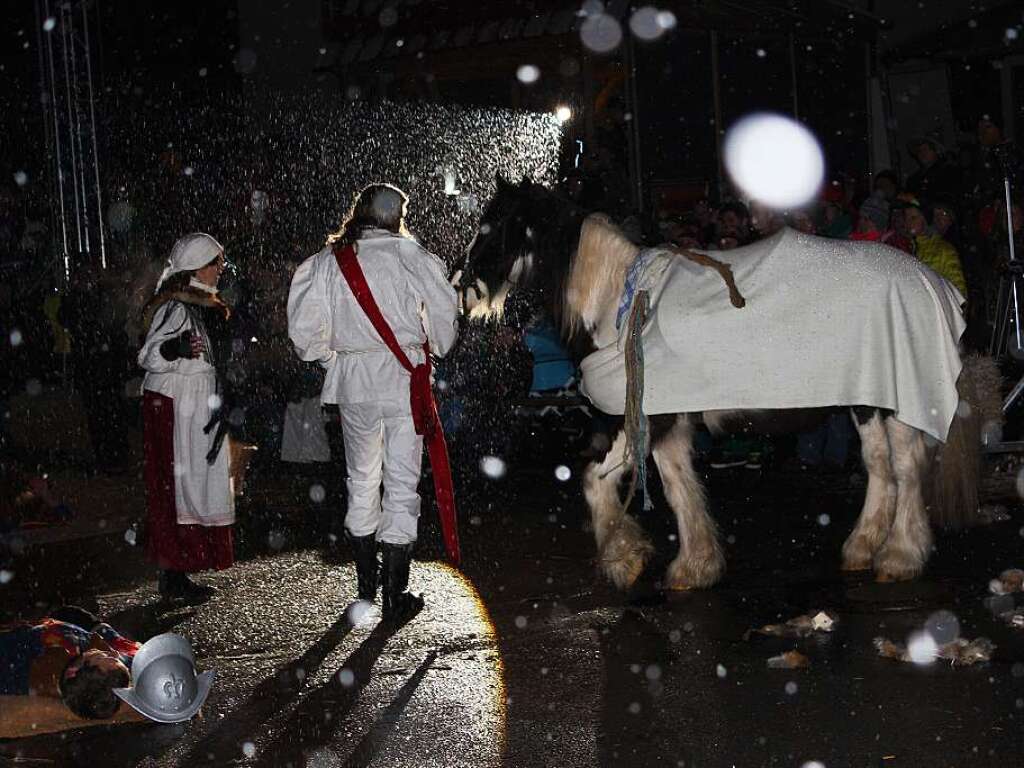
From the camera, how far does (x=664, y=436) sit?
672 centimetres

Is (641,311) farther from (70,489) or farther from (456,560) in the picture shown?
(70,489)

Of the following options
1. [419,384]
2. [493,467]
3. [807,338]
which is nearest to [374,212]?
[419,384]

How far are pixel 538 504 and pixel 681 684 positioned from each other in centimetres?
432

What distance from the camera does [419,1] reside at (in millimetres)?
18203

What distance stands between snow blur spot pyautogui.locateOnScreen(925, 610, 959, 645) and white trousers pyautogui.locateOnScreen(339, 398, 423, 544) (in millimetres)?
2461

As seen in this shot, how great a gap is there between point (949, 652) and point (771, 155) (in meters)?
12.2

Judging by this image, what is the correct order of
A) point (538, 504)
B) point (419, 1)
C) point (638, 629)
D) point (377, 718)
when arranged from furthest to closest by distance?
point (419, 1), point (538, 504), point (638, 629), point (377, 718)

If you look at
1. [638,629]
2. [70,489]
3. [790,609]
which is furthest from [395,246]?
[70,489]

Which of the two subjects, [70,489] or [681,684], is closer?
[681,684]

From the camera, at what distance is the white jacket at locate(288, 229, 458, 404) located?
251 inches

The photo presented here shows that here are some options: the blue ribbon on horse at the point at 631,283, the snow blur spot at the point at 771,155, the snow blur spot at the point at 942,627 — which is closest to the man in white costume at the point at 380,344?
the blue ribbon on horse at the point at 631,283

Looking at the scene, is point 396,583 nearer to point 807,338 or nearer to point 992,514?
point 807,338

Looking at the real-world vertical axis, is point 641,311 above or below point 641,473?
above

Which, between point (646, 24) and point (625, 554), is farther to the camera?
point (646, 24)
